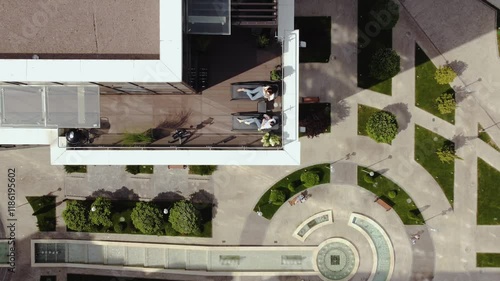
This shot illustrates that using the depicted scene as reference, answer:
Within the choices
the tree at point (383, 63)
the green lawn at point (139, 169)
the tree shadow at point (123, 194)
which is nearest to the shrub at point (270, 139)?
the tree at point (383, 63)

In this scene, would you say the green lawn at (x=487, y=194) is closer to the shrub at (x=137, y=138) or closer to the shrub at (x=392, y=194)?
the shrub at (x=392, y=194)

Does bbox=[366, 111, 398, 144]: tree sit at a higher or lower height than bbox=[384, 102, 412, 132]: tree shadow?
lower

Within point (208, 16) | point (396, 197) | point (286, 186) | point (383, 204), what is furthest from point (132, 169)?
point (396, 197)

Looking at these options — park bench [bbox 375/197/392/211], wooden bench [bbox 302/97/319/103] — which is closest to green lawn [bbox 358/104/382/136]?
wooden bench [bbox 302/97/319/103]

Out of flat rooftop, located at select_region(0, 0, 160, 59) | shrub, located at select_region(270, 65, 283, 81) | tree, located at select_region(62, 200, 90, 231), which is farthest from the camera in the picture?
tree, located at select_region(62, 200, 90, 231)

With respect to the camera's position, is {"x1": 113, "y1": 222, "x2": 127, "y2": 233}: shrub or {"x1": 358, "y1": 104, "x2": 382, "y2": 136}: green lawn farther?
{"x1": 113, "y1": 222, "x2": 127, "y2": 233}: shrub

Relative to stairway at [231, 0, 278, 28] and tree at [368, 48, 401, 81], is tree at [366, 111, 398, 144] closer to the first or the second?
tree at [368, 48, 401, 81]

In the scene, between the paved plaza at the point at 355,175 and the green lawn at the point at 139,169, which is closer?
the paved plaza at the point at 355,175
